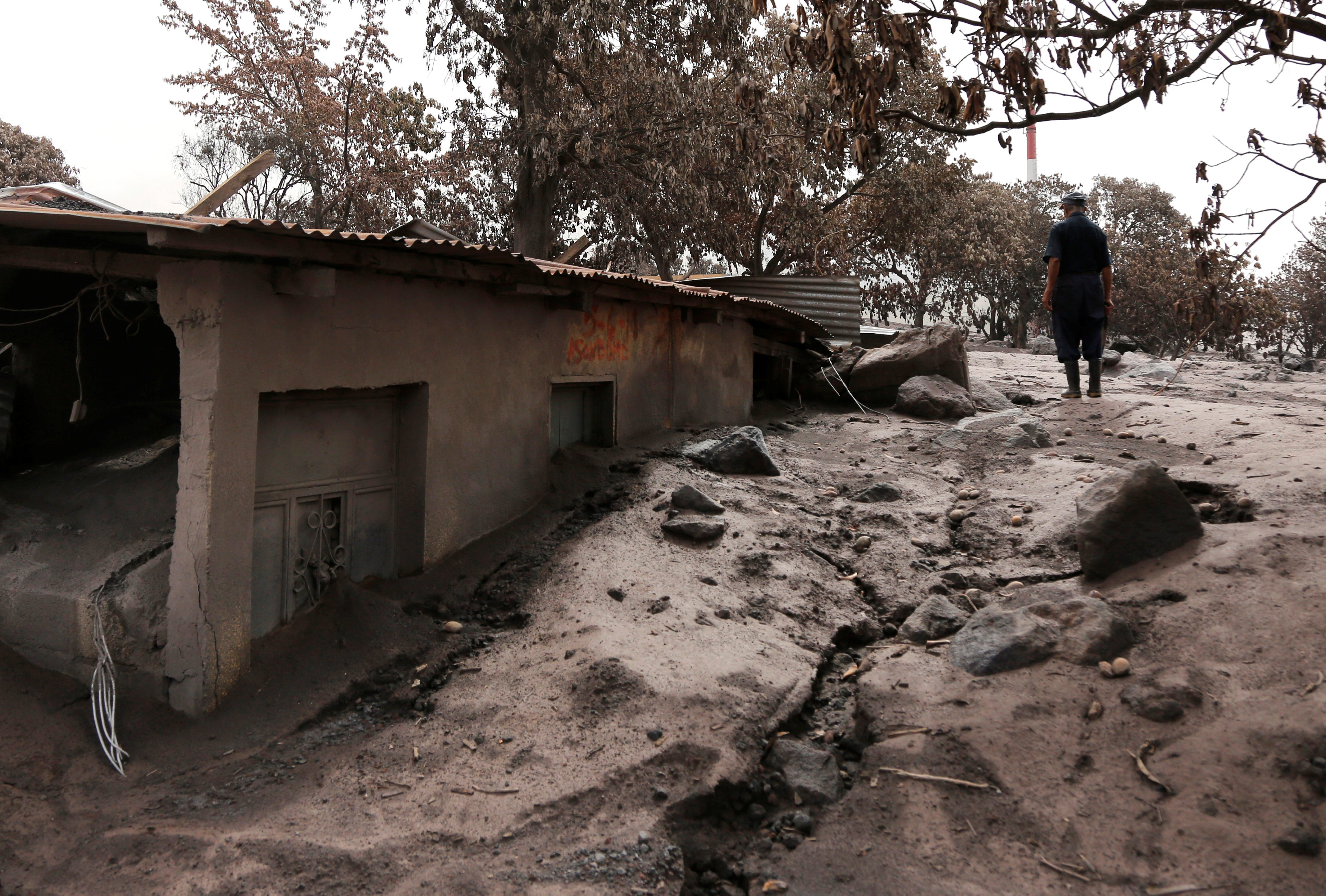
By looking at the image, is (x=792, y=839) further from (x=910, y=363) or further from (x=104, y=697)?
(x=910, y=363)

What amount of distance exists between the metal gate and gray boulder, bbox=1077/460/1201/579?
4.26m

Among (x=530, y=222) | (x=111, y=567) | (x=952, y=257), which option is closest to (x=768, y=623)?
(x=111, y=567)

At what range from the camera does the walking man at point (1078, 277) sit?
309 inches

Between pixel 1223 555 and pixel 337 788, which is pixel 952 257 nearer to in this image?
pixel 1223 555

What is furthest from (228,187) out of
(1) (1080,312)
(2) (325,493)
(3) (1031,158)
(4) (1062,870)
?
(3) (1031,158)

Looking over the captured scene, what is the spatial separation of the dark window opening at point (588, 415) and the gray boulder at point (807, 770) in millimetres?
3811

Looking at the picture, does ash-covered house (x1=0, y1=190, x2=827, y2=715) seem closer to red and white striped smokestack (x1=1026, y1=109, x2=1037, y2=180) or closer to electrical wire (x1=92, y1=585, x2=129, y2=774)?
electrical wire (x1=92, y1=585, x2=129, y2=774)

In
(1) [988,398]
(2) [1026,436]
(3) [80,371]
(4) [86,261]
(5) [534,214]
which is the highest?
(5) [534,214]

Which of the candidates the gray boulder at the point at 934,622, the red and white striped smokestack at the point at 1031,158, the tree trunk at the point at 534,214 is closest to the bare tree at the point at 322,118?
the tree trunk at the point at 534,214

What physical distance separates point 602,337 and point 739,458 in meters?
1.54

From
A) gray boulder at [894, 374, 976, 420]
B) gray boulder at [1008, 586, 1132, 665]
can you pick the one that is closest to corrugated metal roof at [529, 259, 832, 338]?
gray boulder at [894, 374, 976, 420]

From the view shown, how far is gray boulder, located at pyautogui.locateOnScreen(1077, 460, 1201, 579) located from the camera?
180 inches

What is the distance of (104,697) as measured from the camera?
4.33 metres

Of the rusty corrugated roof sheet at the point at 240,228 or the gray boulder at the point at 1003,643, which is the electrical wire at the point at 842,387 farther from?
the gray boulder at the point at 1003,643
